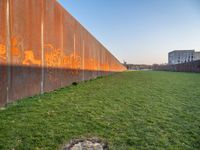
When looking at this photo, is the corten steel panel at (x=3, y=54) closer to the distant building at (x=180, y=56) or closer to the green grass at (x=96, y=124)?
the green grass at (x=96, y=124)

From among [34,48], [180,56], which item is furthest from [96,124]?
[180,56]

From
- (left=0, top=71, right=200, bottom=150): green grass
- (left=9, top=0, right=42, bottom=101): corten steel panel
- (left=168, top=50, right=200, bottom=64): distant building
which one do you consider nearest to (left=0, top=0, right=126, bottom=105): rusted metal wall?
(left=9, top=0, right=42, bottom=101): corten steel panel

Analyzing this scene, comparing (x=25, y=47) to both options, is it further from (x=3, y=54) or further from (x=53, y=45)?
(x=53, y=45)

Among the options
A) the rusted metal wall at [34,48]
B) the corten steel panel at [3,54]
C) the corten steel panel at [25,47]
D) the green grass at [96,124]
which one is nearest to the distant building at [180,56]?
the rusted metal wall at [34,48]

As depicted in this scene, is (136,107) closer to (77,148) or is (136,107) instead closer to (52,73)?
(77,148)

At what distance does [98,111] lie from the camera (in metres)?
4.30

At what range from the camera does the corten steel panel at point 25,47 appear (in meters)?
4.20

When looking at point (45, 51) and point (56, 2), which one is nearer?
point (45, 51)

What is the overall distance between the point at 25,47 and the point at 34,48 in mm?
405

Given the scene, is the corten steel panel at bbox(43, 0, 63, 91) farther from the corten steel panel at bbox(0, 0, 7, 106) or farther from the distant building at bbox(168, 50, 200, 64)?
the distant building at bbox(168, 50, 200, 64)

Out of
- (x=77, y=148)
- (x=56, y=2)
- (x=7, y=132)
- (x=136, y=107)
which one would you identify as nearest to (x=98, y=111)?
(x=136, y=107)

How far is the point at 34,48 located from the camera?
504cm

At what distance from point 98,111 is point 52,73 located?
8.93 ft

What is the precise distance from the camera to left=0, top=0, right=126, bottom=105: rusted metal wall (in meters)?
3.98
